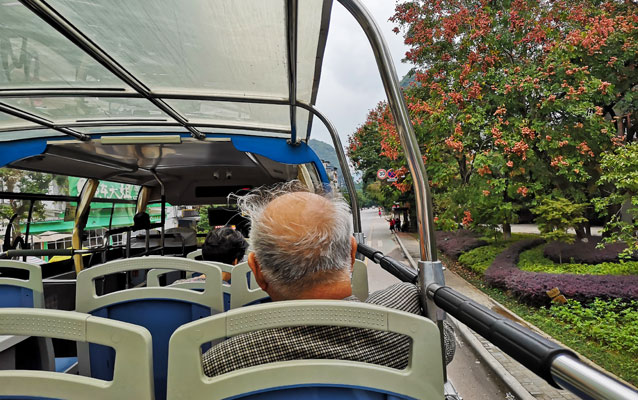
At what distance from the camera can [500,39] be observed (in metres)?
8.93

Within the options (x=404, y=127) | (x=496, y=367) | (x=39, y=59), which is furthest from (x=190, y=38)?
(x=496, y=367)

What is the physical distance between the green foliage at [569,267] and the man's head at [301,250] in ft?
30.0

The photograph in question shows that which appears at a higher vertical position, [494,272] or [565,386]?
[565,386]

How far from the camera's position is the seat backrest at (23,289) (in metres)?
2.12

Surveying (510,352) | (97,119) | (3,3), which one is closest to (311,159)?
(97,119)

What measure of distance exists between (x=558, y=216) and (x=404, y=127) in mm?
8498

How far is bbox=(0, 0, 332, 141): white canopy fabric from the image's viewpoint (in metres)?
1.86

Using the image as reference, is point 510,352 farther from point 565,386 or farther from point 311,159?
point 311,159

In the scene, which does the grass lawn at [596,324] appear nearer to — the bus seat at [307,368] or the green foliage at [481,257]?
the green foliage at [481,257]

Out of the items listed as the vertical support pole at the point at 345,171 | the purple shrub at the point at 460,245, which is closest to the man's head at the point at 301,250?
the vertical support pole at the point at 345,171

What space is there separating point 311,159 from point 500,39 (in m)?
6.87

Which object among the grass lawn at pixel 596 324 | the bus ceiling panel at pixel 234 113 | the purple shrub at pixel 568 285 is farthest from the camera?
the purple shrub at pixel 568 285

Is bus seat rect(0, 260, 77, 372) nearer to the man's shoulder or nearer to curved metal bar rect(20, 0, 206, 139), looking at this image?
curved metal bar rect(20, 0, 206, 139)

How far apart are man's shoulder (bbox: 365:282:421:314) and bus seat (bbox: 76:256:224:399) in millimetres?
750
